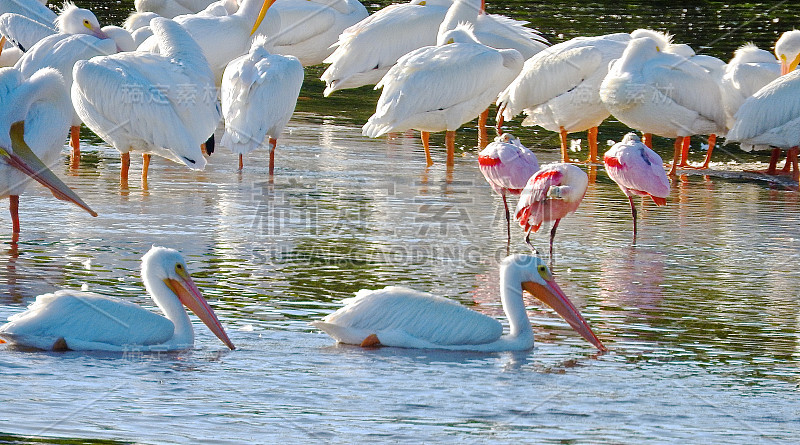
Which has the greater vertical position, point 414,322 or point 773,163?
point 773,163

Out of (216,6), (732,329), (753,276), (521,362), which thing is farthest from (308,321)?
(216,6)

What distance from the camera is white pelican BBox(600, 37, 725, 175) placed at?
10023mm

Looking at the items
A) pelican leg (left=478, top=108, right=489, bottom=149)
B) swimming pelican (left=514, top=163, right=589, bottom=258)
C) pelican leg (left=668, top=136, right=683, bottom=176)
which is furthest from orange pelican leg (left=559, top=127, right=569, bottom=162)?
swimming pelican (left=514, top=163, right=589, bottom=258)

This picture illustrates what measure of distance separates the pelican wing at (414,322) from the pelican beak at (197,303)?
401 millimetres

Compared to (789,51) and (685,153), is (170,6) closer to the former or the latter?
(685,153)

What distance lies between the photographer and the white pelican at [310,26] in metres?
13.6

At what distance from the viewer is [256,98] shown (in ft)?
30.6

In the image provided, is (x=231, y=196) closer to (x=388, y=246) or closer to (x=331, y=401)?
(x=388, y=246)

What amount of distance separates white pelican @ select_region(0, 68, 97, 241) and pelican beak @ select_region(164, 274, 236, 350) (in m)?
1.61

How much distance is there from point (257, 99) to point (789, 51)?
4875 mm

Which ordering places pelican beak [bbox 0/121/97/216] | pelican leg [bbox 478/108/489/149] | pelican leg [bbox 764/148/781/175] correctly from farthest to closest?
1. pelican leg [bbox 478/108/489/149]
2. pelican leg [bbox 764/148/781/175]
3. pelican beak [bbox 0/121/97/216]

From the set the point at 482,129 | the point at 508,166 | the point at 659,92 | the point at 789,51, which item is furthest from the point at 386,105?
the point at 789,51

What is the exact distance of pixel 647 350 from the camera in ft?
16.8

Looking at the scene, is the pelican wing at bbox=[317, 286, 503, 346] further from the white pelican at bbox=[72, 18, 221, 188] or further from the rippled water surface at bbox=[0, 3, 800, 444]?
the white pelican at bbox=[72, 18, 221, 188]
